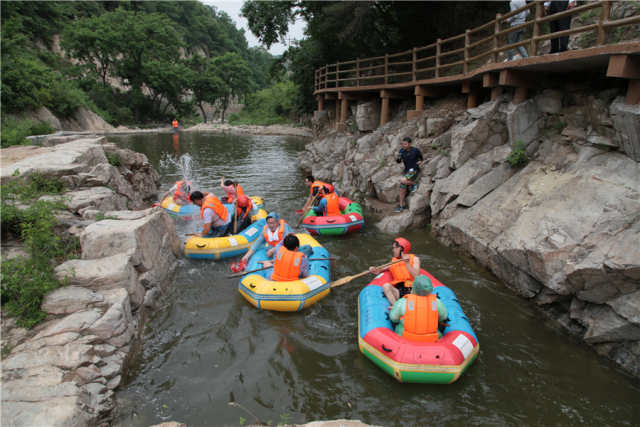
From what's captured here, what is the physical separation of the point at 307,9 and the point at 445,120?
39.0 ft

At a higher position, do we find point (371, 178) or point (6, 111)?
point (6, 111)

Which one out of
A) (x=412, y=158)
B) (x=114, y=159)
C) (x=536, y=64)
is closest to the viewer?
(x=536, y=64)

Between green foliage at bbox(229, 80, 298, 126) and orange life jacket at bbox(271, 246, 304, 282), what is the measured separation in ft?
104

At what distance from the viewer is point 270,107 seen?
4338cm

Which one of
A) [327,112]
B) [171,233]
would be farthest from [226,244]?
[327,112]

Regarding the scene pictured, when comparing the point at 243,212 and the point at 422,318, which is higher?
the point at 243,212

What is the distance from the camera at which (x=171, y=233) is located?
23.0ft

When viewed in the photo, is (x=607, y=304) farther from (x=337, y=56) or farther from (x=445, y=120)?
(x=337, y=56)

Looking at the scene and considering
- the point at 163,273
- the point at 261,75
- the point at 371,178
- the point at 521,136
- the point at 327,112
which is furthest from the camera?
the point at 261,75

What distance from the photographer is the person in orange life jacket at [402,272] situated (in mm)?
5145

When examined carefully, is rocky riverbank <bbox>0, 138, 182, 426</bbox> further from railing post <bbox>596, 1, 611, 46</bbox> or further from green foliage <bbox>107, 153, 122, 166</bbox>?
railing post <bbox>596, 1, 611, 46</bbox>

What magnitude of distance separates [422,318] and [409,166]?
5613 mm

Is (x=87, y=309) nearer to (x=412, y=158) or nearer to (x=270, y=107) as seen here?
(x=412, y=158)

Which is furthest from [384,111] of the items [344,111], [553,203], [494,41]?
[553,203]
